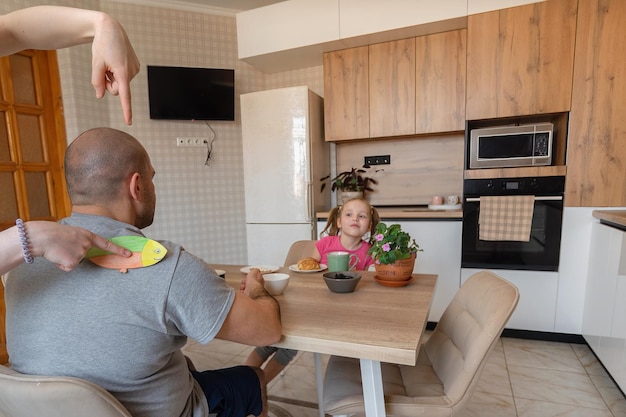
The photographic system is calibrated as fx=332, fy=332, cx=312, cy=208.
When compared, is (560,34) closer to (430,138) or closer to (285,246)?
(430,138)

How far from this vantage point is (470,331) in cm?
102

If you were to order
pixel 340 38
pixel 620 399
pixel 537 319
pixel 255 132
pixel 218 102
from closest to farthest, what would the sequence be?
1. pixel 620 399
2. pixel 537 319
3. pixel 340 38
4. pixel 255 132
5. pixel 218 102

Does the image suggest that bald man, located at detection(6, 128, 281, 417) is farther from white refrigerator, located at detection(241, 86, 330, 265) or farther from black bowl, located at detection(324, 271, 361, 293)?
white refrigerator, located at detection(241, 86, 330, 265)

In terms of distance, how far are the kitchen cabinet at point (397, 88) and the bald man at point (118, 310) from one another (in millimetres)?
2111

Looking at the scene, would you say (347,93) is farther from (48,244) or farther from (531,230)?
(48,244)

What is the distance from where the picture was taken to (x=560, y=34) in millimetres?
2084

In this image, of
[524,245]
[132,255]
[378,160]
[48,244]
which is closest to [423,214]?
[524,245]

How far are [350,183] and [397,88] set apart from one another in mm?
855

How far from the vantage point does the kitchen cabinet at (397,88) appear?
2395 mm

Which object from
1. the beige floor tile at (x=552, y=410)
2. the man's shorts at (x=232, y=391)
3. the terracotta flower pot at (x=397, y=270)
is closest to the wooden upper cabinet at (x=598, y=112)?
the beige floor tile at (x=552, y=410)

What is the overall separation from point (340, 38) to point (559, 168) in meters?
1.75

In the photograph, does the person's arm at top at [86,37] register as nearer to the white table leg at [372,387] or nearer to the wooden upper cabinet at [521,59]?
the white table leg at [372,387]

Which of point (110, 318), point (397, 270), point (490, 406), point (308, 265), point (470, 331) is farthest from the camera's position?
point (490, 406)

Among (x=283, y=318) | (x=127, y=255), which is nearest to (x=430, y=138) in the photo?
(x=283, y=318)
